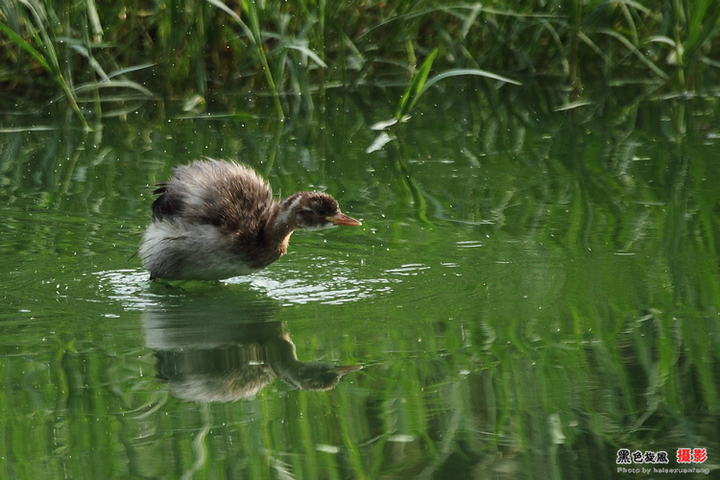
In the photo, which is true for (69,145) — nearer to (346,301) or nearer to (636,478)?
(346,301)

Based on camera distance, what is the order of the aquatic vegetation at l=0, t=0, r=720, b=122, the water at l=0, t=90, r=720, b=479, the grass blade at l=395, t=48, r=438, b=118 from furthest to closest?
the aquatic vegetation at l=0, t=0, r=720, b=122, the grass blade at l=395, t=48, r=438, b=118, the water at l=0, t=90, r=720, b=479

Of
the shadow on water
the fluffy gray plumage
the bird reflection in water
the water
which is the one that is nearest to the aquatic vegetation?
the water

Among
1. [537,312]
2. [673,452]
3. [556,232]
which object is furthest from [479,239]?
[673,452]

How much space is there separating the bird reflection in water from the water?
0.04ft

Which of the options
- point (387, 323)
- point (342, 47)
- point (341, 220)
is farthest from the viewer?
point (342, 47)

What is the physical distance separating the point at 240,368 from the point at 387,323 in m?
0.67

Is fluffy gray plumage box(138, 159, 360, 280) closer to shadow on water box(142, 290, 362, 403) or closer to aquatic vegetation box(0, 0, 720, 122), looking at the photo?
shadow on water box(142, 290, 362, 403)

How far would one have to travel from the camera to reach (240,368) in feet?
13.0

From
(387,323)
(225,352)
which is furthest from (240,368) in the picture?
(387,323)

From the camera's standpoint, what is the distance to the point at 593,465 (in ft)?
10.3

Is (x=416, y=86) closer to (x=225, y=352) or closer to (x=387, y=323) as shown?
(x=387, y=323)

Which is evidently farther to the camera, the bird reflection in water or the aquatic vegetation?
the aquatic vegetation

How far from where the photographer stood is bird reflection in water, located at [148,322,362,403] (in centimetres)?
374

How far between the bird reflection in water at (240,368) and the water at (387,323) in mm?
11
